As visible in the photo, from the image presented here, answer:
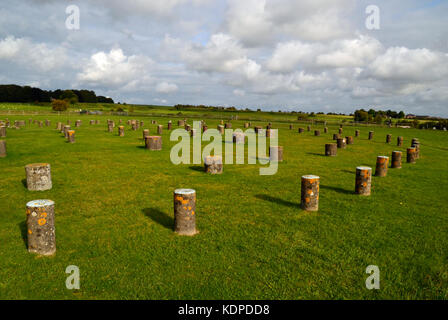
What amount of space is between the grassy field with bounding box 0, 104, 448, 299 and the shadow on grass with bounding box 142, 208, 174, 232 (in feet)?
0.16

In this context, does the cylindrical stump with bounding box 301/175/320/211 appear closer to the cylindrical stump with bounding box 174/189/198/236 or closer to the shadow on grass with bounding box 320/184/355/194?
the shadow on grass with bounding box 320/184/355/194

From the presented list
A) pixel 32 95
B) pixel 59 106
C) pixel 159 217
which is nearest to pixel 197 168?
pixel 159 217

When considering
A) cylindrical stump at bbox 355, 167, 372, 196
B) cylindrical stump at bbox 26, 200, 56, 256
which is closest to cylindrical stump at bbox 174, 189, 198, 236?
cylindrical stump at bbox 26, 200, 56, 256

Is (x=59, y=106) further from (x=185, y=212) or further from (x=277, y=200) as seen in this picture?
(x=185, y=212)

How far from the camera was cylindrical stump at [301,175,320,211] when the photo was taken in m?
7.77

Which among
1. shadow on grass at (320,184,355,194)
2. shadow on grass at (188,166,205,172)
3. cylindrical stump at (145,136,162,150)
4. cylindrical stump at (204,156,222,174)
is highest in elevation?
cylindrical stump at (145,136,162,150)

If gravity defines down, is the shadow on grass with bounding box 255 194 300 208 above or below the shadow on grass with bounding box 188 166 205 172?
below

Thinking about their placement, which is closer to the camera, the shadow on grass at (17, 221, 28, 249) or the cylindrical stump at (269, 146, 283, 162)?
the shadow on grass at (17, 221, 28, 249)

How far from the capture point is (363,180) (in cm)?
935

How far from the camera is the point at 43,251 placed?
5.41 metres

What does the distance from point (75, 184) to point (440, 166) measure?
17463 millimetres

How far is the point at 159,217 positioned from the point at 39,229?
104 inches

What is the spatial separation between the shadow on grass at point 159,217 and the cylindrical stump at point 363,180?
598 centimetres

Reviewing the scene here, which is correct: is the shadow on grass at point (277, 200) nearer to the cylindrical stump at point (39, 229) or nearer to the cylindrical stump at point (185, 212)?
the cylindrical stump at point (185, 212)
